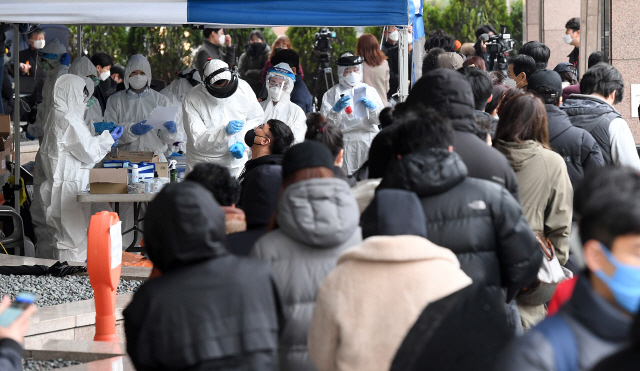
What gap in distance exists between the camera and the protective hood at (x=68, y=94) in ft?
26.3

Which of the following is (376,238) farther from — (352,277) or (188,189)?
(188,189)

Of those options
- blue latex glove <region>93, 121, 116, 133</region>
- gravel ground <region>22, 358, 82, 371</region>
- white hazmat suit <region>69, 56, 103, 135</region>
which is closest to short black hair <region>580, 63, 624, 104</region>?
gravel ground <region>22, 358, 82, 371</region>

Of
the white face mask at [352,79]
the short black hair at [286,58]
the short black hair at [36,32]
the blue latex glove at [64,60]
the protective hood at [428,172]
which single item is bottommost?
the protective hood at [428,172]

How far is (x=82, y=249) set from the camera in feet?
27.6

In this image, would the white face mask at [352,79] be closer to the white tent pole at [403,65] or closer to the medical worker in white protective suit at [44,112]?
the white tent pole at [403,65]

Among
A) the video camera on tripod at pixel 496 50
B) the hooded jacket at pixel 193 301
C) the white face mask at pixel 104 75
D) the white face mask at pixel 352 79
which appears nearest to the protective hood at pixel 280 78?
the white face mask at pixel 352 79

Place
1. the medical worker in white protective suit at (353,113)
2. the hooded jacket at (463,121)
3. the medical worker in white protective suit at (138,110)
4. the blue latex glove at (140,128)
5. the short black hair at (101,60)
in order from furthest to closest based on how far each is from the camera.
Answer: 1. the short black hair at (101,60)
2. the medical worker in white protective suit at (138,110)
3. the blue latex glove at (140,128)
4. the medical worker in white protective suit at (353,113)
5. the hooded jacket at (463,121)

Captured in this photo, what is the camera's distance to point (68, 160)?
813 cm

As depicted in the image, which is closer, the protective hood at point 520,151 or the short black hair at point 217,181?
the short black hair at point 217,181

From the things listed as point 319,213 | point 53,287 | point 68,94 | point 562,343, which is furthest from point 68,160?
point 562,343

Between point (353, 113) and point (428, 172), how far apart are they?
536 centimetres

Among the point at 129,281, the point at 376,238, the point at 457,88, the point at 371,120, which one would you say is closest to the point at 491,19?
the point at 371,120

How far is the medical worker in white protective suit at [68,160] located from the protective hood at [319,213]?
5.73 metres

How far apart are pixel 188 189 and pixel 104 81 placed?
10384 millimetres
